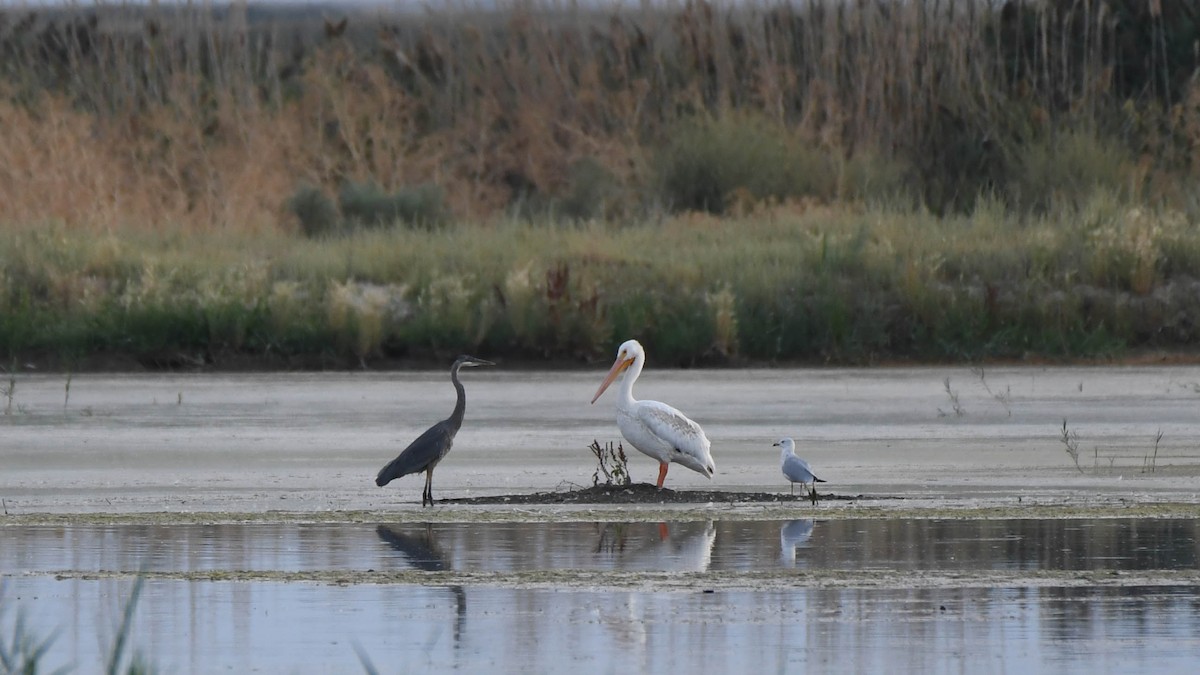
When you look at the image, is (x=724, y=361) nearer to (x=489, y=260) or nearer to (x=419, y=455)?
(x=489, y=260)

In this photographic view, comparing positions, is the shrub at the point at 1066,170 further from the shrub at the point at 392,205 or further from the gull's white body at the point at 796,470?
the gull's white body at the point at 796,470

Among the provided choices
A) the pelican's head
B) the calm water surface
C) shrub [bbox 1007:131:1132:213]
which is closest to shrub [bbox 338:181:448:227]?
shrub [bbox 1007:131:1132:213]

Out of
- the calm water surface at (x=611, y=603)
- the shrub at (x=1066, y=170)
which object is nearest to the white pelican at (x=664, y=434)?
the calm water surface at (x=611, y=603)

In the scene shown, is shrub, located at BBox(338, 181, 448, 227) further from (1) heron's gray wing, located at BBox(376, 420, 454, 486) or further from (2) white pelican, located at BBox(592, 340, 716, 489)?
(1) heron's gray wing, located at BBox(376, 420, 454, 486)

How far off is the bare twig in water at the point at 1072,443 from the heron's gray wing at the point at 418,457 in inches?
154

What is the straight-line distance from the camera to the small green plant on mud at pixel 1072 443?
43.6 ft

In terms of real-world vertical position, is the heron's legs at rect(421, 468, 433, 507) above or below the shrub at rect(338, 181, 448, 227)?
below

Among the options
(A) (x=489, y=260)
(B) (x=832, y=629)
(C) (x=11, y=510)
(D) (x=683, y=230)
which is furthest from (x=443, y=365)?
(B) (x=832, y=629)

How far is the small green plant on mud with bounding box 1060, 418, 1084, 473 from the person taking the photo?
524 inches

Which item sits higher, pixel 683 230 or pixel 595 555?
pixel 683 230

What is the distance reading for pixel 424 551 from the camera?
1004 centimetres

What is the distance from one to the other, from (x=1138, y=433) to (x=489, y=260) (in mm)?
8336

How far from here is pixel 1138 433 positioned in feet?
49.3

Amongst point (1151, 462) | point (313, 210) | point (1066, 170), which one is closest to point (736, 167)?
point (1066, 170)
